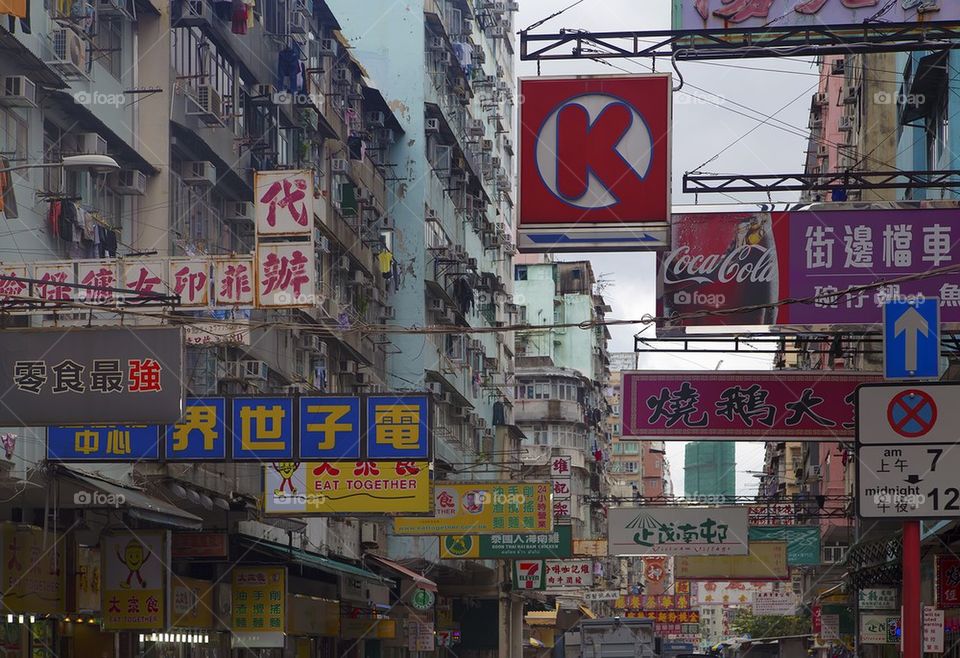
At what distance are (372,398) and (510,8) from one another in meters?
44.6

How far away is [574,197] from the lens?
45.9ft

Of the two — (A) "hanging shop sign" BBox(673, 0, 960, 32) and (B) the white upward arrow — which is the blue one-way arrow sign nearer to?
(B) the white upward arrow

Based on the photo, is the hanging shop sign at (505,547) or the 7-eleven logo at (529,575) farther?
the 7-eleven logo at (529,575)

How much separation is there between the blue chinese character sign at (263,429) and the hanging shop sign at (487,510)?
33.2 feet

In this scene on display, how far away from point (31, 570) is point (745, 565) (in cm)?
1998

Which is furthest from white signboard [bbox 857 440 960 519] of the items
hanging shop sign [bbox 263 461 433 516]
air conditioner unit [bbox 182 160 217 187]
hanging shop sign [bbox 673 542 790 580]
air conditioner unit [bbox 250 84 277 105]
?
hanging shop sign [bbox 673 542 790 580]

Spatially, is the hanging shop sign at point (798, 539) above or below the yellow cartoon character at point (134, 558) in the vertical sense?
below

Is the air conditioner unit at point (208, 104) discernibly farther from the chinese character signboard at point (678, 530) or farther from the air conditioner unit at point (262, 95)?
the chinese character signboard at point (678, 530)

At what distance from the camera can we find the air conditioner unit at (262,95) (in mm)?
25578

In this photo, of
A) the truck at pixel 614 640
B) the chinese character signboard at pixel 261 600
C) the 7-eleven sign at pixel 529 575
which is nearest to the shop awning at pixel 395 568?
the truck at pixel 614 640

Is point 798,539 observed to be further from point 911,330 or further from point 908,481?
point 908,481

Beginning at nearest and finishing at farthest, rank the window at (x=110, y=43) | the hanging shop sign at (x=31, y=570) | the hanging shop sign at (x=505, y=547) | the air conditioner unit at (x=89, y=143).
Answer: the hanging shop sign at (x=31, y=570) → the air conditioner unit at (x=89, y=143) → the window at (x=110, y=43) → the hanging shop sign at (x=505, y=547)

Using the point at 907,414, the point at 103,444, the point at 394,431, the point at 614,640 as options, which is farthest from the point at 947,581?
the point at 614,640

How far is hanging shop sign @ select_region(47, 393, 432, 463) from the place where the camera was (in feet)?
56.2
